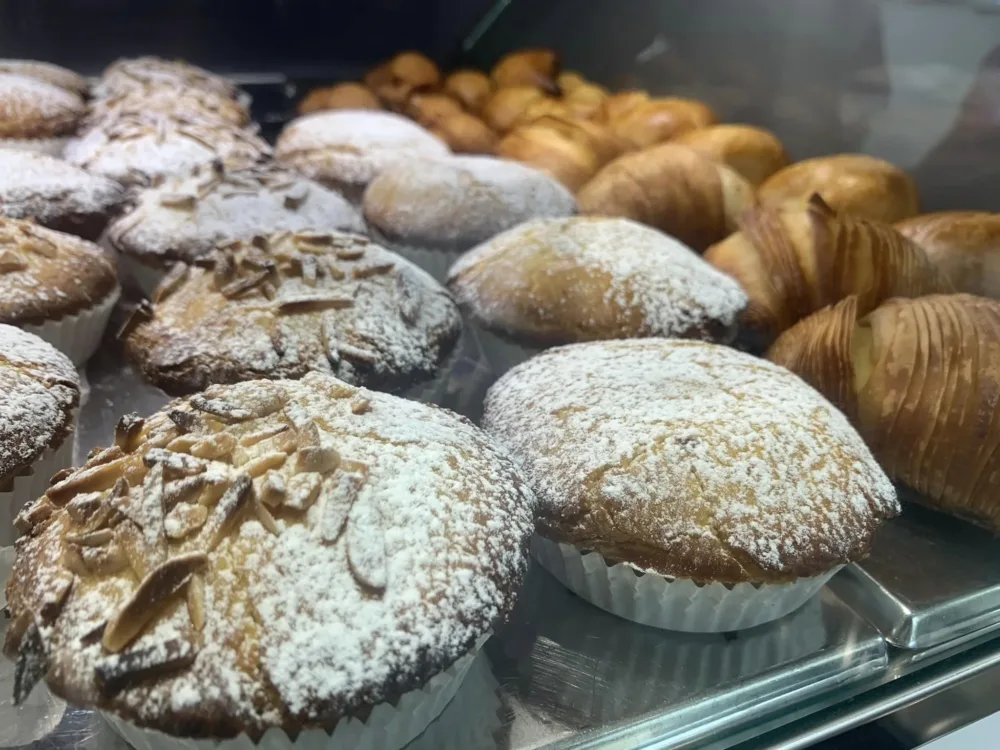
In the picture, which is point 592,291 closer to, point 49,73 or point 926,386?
point 926,386

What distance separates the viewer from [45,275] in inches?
61.6

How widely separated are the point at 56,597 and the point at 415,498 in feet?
1.34

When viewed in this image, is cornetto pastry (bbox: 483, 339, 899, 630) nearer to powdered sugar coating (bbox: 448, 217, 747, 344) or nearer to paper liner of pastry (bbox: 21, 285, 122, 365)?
powdered sugar coating (bbox: 448, 217, 747, 344)

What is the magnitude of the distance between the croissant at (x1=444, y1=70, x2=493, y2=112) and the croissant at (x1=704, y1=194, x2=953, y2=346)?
180 centimetres

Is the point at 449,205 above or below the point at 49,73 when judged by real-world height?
above

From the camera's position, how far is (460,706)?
109cm

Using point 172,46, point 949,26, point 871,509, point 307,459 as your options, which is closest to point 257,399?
point 307,459

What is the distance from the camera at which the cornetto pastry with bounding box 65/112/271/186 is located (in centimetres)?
227

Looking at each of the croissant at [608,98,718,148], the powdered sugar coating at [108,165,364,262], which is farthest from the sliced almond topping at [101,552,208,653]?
the croissant at [608,98,718,148]

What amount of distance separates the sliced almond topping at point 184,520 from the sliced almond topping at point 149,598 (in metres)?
0.04

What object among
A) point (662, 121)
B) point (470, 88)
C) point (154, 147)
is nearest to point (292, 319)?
point (154, 147)

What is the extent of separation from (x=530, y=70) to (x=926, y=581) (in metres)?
2.68

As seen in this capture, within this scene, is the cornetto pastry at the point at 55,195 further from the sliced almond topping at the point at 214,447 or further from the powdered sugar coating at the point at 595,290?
the sliced almond topping at the point at 214,447

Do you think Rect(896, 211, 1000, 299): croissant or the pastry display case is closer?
the pastry display case
